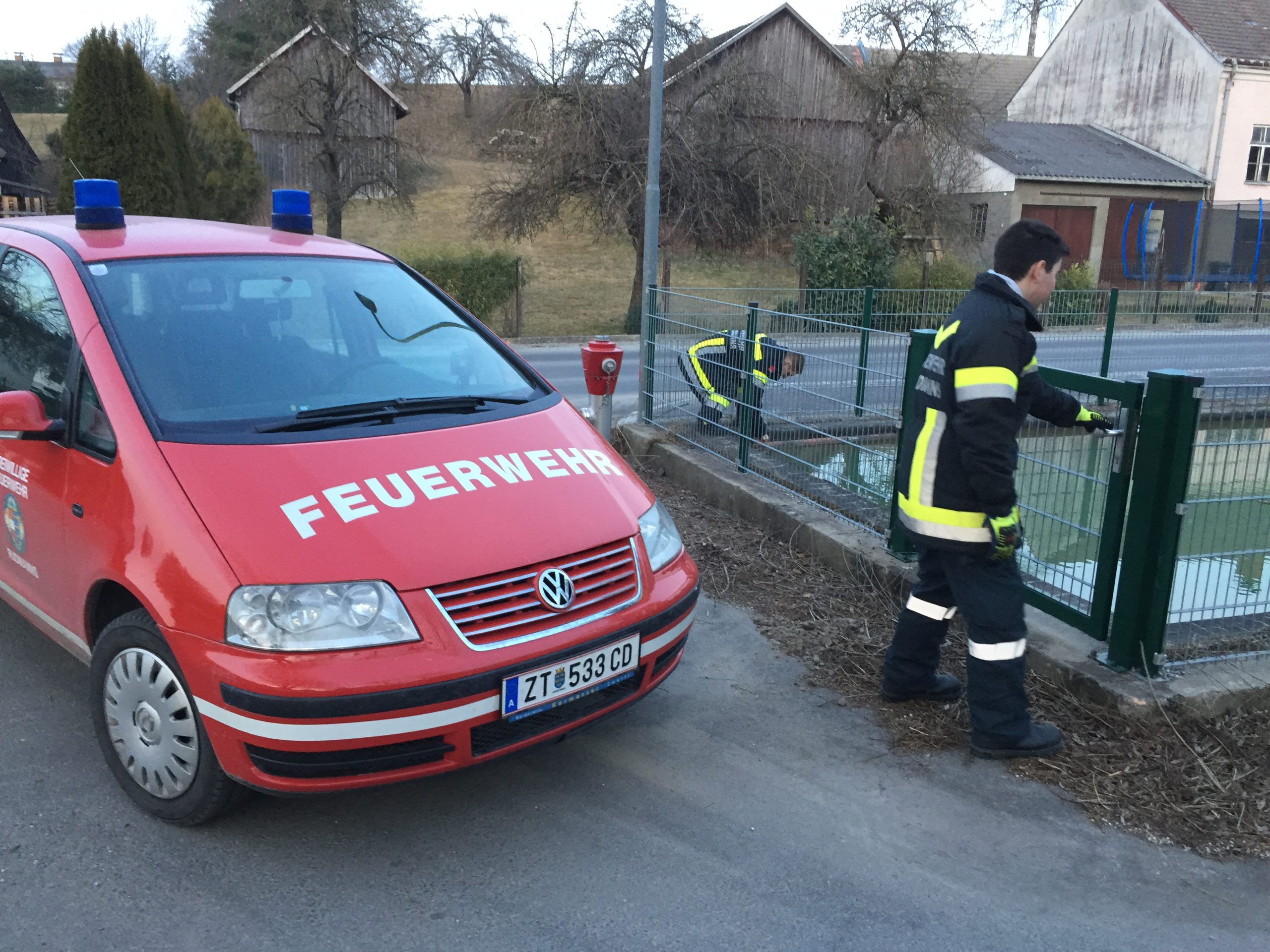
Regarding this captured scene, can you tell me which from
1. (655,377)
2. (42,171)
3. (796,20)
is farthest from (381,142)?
(655,377)

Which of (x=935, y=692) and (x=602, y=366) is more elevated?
(x=602, y=366)

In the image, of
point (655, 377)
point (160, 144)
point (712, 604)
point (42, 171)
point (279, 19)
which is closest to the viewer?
point (712, 604)

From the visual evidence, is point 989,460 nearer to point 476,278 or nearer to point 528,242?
point 476,278

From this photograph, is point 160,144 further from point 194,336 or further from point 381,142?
point 194,336

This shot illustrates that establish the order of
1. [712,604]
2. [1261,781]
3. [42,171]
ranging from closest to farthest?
[1261,781], [712,604], [42,171]

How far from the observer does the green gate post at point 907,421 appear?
476cm

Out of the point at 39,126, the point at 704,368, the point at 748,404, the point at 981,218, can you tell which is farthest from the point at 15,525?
the point at 39,126

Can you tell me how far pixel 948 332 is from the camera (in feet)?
11.8

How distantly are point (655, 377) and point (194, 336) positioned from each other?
4.83 m

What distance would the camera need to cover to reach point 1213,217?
30.3 m

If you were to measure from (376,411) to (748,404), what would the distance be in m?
3.64

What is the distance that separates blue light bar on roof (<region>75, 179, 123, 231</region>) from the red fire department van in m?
0.01

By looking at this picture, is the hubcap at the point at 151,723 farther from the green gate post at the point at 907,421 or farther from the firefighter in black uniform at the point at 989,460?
the green gate post at the point at 907,421

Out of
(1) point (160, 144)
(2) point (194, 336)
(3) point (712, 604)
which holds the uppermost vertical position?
(1) point (160, 144)
